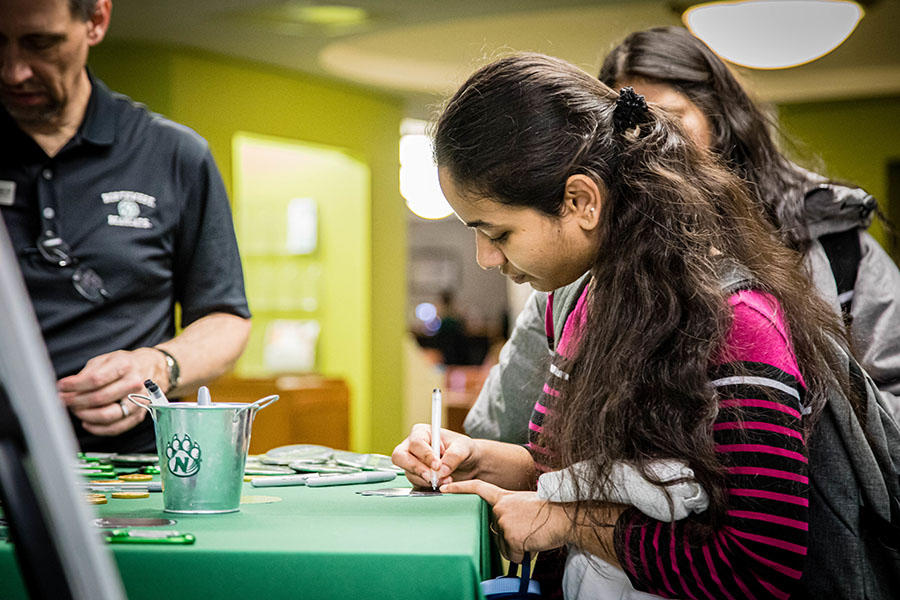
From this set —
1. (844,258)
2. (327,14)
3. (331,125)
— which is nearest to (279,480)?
(844,258)

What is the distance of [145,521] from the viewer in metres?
→ 1.04

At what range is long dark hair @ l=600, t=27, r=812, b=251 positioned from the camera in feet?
6.44

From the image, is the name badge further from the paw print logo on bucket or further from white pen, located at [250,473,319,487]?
the paw print logo on bucket

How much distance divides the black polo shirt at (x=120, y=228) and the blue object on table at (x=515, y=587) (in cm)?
87

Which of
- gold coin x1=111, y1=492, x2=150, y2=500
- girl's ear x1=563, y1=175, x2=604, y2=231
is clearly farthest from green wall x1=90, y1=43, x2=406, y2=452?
girl's ear x1=563, y1=175, x2=604, y2=231

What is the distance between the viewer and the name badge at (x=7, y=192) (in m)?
1.77

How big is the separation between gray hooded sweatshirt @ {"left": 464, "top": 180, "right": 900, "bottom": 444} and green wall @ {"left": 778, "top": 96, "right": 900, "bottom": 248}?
5619 millimetres

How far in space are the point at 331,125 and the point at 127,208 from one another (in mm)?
4798

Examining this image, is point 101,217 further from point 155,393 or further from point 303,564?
Result: point 303,564

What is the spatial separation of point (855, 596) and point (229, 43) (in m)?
5.16

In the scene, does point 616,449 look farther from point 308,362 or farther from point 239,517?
point 308,362

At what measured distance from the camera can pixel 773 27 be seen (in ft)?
14.8

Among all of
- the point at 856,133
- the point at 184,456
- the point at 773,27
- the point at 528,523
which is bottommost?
the point at 528,523

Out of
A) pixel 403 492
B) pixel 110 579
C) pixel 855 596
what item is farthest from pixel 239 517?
pixel 855 596
